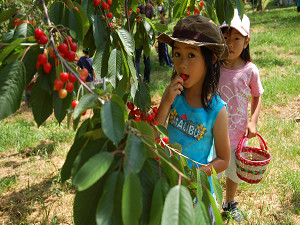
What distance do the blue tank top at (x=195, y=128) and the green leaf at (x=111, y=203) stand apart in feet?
3.14

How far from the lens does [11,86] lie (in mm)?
595

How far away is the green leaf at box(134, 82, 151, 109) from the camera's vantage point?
1.20m

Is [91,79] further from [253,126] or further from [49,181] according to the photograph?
[253,126]

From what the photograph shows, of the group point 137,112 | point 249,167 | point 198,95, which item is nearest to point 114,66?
point 137,112

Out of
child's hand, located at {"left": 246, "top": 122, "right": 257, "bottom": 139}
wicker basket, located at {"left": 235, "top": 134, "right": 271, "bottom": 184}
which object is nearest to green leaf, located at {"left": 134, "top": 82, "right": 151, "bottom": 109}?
wicker basket, located at {"left": 235, "top": 134, "right": 271, "bottom": 184}

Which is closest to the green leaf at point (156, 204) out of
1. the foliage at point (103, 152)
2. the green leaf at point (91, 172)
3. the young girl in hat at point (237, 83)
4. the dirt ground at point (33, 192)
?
the foliage at point (103, 152)

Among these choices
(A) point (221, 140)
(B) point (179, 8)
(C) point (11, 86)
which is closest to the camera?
(C) point (11, 86)

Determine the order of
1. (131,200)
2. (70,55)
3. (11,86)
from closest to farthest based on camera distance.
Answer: (131,200) → (11,86) → (70,55)

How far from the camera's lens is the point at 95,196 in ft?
1.97

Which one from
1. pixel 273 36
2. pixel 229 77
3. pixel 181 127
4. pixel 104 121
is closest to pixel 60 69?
pixel 104 121

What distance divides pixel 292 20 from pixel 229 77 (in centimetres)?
1117

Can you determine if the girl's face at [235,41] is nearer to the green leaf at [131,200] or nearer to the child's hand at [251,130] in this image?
the child's hand at [251,130]

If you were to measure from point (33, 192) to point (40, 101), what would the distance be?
→ 2.13 meters

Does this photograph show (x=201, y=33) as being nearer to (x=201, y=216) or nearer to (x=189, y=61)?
(x=189, y=61)
